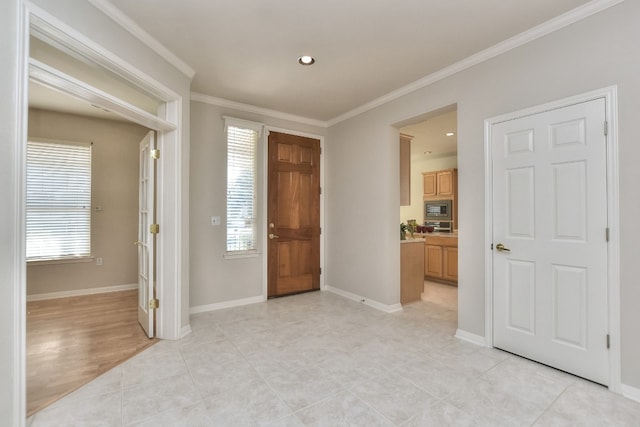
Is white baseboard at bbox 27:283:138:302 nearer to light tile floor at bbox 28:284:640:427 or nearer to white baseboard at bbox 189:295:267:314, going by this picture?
white baseboard at bbox 189:295:267:314

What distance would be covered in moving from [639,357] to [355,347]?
A: 2007 millimetres

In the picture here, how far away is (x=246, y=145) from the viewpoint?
4.18 metres

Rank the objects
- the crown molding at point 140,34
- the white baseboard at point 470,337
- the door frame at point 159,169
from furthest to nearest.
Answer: the white baseboard at point 470,337, the crown molding at point 140,34, the door frame at point 159,169

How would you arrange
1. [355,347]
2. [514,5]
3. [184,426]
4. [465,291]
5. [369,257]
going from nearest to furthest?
[184,426], [514,5], [355,347], [465,291], [369,257]

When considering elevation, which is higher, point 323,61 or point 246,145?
point 323,61

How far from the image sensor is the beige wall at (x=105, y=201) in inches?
173

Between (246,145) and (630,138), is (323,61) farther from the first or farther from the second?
(630,138)

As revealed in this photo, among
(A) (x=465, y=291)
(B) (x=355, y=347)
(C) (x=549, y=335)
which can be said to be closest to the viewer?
(C) (x=549, y=335)

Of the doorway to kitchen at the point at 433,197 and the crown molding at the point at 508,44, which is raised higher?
the crown molding at the point at 508,44

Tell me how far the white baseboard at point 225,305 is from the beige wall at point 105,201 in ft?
6.68

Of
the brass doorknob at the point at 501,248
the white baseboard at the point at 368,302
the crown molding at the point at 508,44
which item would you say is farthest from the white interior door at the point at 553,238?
the white baseboard at the point at 368,302

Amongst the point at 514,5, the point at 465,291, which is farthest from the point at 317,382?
the point at 514,5

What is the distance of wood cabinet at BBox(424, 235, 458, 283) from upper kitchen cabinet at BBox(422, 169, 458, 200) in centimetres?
137

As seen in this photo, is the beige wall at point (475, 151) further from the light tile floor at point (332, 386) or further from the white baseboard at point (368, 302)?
the light tile floor at point (332, 386)
